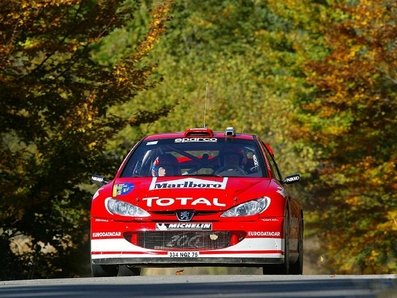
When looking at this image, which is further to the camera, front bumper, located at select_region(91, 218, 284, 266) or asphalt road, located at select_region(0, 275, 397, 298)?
front bumper, located at select_region(91, 218, 284, 266)

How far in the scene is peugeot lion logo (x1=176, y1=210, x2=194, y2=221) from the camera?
1433 centimetres

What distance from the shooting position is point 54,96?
2484cm

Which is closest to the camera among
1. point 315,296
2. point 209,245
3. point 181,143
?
point 315,296

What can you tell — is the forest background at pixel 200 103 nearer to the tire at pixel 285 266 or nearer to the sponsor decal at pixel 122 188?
the sponsor decal at pixel 122 188

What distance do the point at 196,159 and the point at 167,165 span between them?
0.33 meters

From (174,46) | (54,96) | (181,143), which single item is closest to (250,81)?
(174,46)

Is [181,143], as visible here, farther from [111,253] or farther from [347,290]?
[347,290]

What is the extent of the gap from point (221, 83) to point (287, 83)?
8285 millimetres

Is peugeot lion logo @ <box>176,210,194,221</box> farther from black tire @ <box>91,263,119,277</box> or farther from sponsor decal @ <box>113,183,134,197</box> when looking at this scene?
black tire @ <box>91,263,119,277</box>

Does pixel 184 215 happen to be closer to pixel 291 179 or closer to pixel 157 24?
pixel 291 179

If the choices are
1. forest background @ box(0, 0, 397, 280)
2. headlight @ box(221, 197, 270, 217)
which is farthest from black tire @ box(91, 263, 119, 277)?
forest background @ box(0, 0, 397, 280)

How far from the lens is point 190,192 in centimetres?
1448

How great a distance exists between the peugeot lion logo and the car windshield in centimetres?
114

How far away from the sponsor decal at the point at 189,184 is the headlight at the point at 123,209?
293 mm
